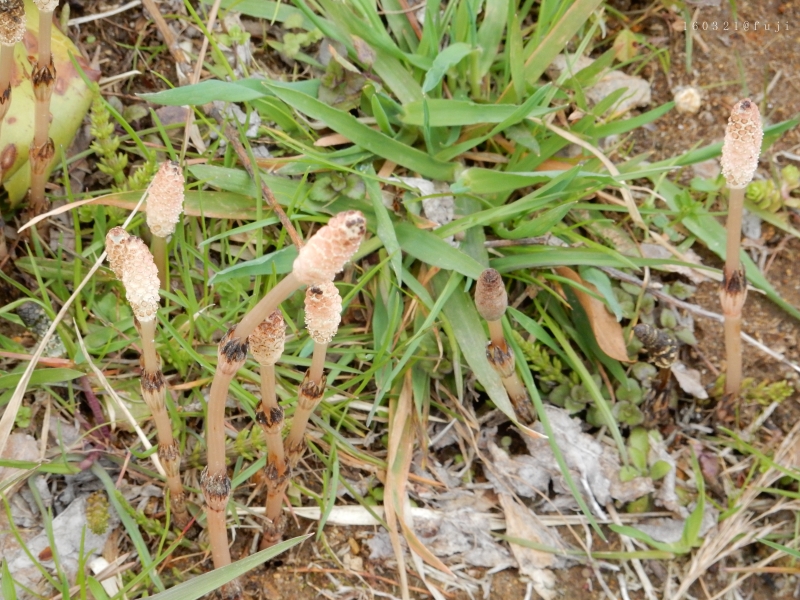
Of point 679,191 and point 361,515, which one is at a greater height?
point 679,191

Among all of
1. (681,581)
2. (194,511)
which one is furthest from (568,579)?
(194,511)

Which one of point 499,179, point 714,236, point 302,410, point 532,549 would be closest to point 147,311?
point 302,410

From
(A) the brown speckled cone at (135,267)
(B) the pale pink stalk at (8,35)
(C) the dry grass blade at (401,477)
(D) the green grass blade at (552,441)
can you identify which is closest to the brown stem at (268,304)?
(A) the brown speckled cone at (135,267)

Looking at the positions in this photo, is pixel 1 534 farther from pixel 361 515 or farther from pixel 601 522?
pixel 601 522

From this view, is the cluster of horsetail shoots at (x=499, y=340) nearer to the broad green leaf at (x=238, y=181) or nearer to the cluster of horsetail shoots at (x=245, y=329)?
the cluster of horsetail shoots at (x=245, y=329)

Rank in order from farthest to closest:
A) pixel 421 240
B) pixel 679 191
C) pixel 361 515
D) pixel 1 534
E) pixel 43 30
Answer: pixel 679 191 → pixel 421 240 → pixel 361 515 → pixel 1 534 → pixel 43 30

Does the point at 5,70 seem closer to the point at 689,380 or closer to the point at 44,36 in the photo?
the point at 44,36
